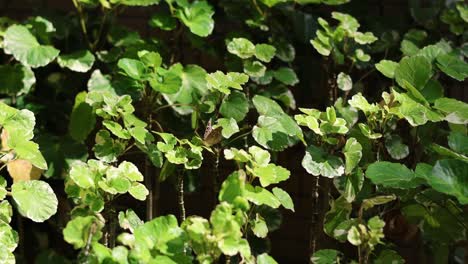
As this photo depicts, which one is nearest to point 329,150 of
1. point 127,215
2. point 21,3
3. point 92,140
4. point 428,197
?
point 428,197

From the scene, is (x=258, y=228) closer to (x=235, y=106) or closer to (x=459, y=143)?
(x=235, y=106)

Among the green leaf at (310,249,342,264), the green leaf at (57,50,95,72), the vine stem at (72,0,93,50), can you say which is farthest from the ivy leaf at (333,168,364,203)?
the vine stem at (72,0,93,50)

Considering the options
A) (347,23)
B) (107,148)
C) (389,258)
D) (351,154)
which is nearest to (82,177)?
(107,148)

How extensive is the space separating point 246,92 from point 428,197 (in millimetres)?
592

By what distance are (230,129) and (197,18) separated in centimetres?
47

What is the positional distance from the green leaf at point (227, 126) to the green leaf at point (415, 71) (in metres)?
0.42

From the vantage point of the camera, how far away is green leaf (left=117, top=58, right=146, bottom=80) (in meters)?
1.58

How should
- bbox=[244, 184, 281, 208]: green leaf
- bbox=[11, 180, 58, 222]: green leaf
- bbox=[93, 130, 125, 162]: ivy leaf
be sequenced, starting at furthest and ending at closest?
bbox=[93, 130, 125, 162]: ivy leaf
bbox=[11, 180, 58, 222]: green leaf
bbox=[244, 184, 281, 208]: green leaf

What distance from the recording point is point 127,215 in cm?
132

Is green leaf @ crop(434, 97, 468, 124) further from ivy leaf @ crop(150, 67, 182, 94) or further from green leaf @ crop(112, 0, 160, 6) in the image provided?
green leaf @ crop(112, 0, 160, 6)

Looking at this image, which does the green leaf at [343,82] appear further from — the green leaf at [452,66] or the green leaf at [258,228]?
the green leaf at [258,228]

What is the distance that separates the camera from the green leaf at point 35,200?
1.32 metres

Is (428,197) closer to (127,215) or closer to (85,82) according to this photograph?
(127,215)

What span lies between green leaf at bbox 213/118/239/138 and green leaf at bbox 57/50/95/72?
20.1 inches
